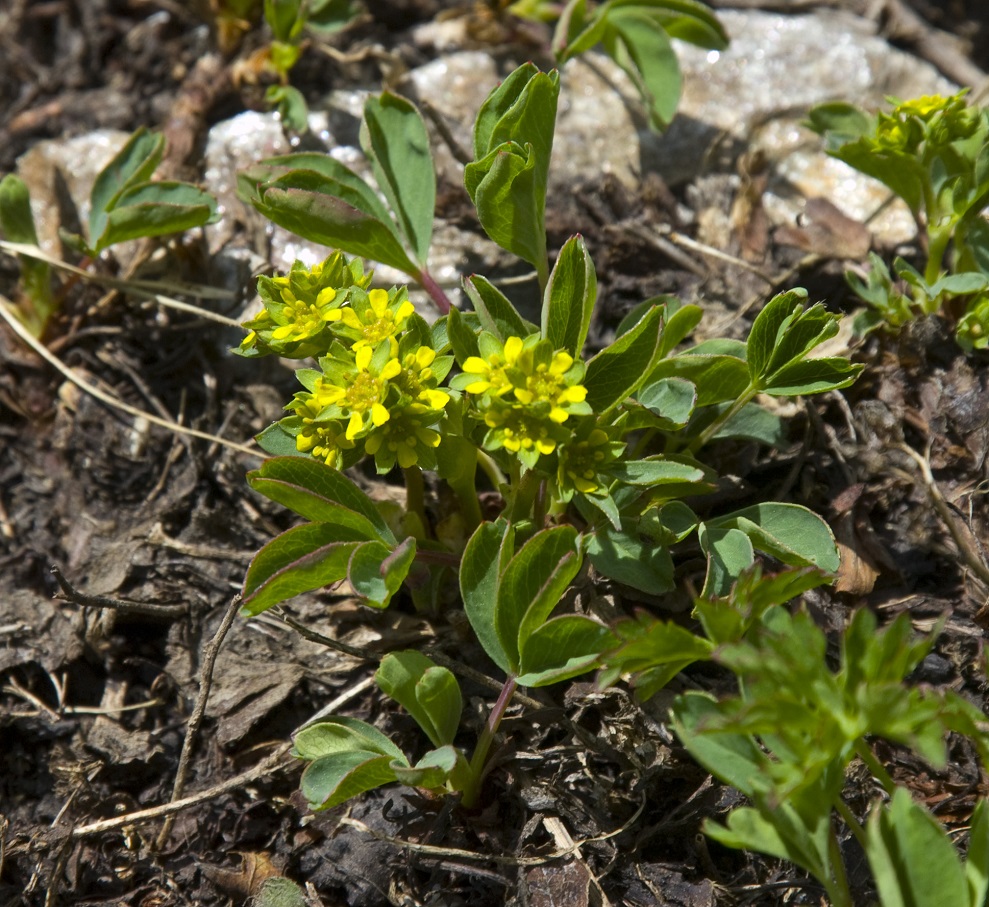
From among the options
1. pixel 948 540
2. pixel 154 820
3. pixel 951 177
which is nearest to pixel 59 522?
pixel 154 820

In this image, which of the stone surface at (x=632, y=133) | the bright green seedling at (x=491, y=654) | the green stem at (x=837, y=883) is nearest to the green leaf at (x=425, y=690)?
the bright green seedling at (x=491, y=654)

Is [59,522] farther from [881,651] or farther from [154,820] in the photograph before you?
[881,651]

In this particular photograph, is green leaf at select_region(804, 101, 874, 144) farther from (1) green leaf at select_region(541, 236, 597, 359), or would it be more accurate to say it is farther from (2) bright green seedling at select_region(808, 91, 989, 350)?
(1) green leaf at select_region(541, 236, 597, 359)

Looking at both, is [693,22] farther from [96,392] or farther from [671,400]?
[96,392]

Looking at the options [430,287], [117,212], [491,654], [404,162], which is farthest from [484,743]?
[117,212]

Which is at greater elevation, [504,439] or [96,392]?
[504,439]

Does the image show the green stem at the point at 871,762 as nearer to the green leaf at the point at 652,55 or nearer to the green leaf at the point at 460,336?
the green leaf at the point at 460,336
